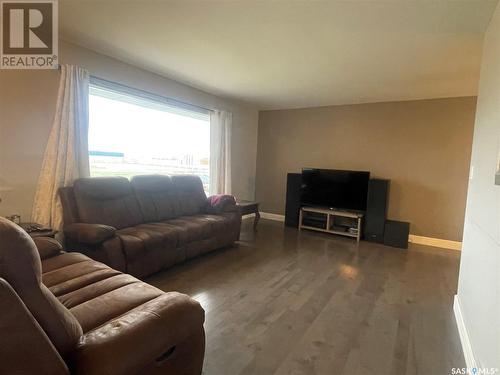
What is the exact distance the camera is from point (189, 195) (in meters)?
4.13

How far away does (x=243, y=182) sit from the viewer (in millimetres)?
5980

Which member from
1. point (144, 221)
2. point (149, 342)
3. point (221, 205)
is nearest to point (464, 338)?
point (149, 342)

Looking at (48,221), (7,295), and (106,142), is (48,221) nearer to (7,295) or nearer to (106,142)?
(106,142)

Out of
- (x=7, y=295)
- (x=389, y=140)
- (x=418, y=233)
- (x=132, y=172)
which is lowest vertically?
(x=418, y=233)

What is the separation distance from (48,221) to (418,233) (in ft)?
17.3

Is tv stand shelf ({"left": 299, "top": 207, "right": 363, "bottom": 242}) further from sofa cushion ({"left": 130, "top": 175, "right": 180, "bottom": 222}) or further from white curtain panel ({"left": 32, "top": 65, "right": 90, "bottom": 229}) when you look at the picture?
white curtain panel ({"left": 32, "top": 65, "right": 90, "bottom": 229})

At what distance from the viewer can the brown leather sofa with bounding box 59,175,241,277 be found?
8.68 ft

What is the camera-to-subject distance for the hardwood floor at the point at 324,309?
5.81 ft

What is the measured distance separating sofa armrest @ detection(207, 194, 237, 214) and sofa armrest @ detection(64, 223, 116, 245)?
167 cm

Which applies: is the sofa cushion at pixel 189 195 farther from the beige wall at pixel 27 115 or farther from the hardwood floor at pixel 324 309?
the beige wall at pixel 27 115

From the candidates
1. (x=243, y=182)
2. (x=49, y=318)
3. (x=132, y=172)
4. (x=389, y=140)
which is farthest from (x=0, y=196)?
(x=389, y=140)

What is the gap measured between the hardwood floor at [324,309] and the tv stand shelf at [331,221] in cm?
77

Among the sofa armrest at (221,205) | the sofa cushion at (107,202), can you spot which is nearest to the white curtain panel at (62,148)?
the sofa cushion at (107,202)

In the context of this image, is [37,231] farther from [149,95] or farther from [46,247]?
[149,95]
